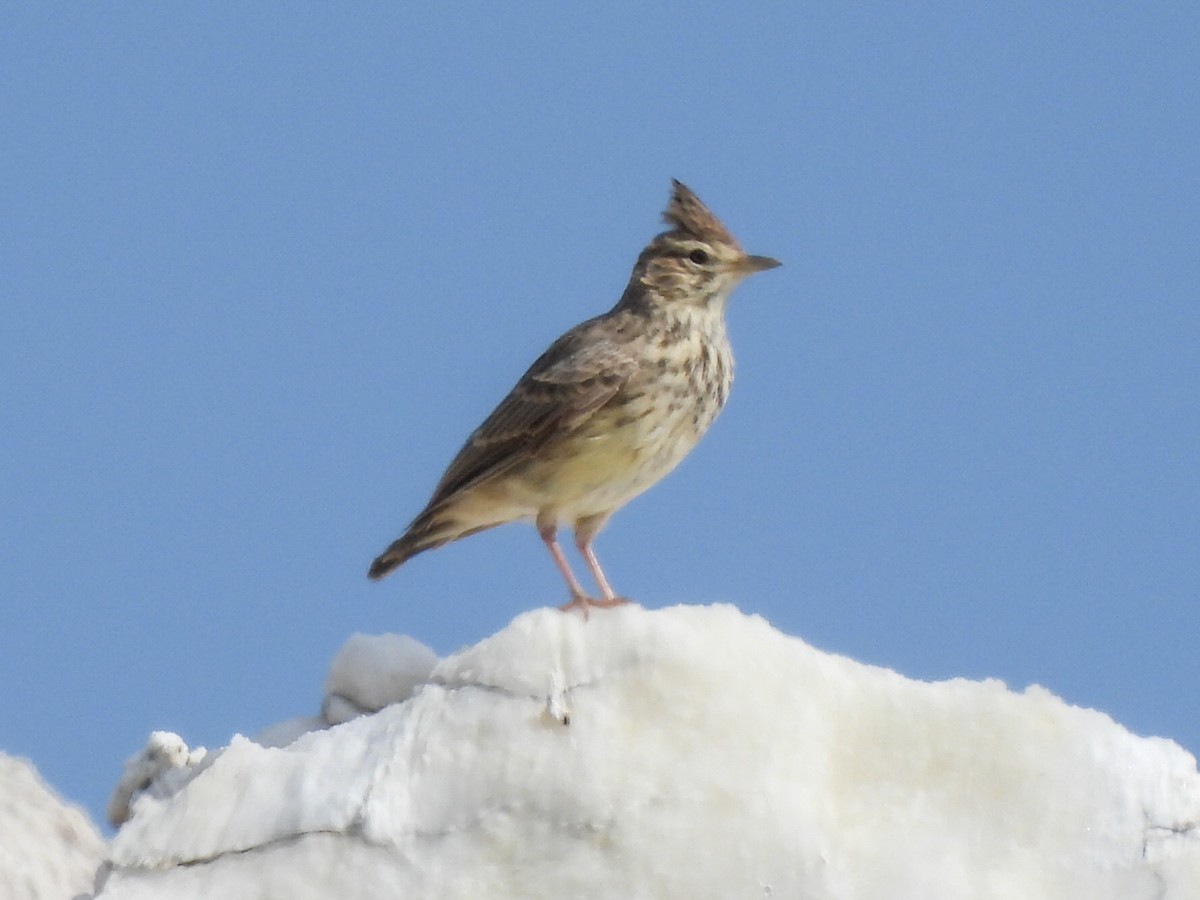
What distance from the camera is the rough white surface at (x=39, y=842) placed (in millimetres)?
6781

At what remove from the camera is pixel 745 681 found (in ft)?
19.0

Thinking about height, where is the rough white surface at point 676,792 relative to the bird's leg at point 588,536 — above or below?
below

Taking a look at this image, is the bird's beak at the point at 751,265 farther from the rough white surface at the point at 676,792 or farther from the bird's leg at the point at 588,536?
the rough white surface at the point at 676,792

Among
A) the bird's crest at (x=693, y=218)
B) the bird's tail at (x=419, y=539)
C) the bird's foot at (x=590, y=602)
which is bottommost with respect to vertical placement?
the bird's foot at (x=590, y=602)

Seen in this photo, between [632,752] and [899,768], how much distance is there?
0.85 meters

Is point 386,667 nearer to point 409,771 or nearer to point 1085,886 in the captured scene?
point 409,771

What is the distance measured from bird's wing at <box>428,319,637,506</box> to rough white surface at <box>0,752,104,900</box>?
85.2 inches

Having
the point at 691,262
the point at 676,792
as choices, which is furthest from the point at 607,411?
the point at 676,792

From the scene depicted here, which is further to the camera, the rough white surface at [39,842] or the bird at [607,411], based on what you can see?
the bird at [607,411]

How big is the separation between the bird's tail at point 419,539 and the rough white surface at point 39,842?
187cm

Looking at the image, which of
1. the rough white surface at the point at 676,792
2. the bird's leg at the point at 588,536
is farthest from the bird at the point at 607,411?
the rough white surface at the point at 676,792

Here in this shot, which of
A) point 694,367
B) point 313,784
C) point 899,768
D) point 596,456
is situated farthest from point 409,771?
point 694,367

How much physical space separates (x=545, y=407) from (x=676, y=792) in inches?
119

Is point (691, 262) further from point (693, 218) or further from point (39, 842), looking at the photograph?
point (39, 842)
